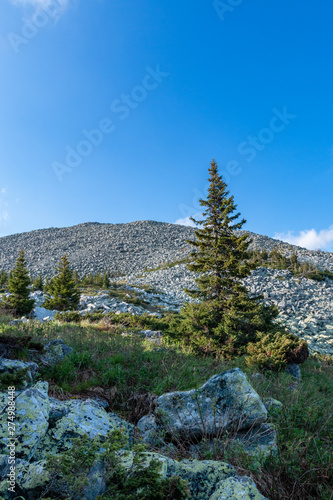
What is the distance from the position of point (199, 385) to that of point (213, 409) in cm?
161

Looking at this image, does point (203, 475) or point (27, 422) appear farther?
point (27, 422)

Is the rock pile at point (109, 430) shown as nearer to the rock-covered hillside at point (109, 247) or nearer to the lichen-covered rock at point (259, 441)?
the lichen-covered rock at point (259, 441)

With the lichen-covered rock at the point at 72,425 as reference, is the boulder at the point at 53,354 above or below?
below

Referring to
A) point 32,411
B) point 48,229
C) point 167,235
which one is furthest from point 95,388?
point 48,229

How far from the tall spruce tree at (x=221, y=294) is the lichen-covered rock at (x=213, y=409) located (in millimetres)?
6184

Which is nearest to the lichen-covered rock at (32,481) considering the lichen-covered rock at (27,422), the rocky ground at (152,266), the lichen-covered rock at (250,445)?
the lichen-covered rock at (27,422)

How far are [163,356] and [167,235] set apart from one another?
86397 millimetres

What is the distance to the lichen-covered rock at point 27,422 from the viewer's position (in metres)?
2.15

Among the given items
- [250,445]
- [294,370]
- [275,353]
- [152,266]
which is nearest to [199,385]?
[250,445]

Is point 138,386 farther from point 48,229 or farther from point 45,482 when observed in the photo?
point 48,229

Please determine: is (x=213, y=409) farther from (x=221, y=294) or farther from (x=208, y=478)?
(x=221, y=294)

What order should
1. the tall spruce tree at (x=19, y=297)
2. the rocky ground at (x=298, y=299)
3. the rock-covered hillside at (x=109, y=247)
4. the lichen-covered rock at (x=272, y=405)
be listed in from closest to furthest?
the lichen-covered rock at (x=272, y=405), the tall spruce tree at (x=19, y=297), the rocky ground at (x=298, y=299), the rock-covered hillside at (x=109, y=247)

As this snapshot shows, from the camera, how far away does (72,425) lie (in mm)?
2545

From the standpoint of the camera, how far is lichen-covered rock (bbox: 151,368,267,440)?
3.23 meters
